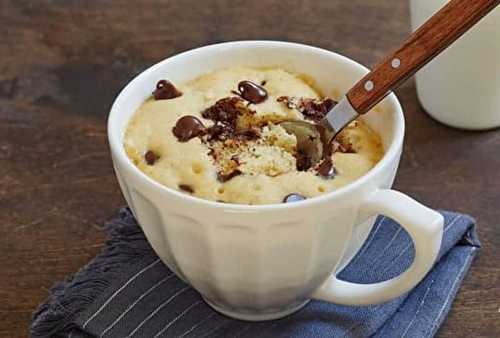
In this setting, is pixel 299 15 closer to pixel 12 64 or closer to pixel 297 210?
pixel 12 64

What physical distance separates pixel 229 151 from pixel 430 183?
1.15 ft

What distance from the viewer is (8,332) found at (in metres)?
0.97

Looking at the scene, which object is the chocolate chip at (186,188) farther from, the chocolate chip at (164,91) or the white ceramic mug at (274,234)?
the chocolate chip at (164,91)

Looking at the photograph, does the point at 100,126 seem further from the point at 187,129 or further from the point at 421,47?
the point at 421,47

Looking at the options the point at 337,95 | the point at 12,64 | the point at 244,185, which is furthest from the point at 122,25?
the point at 244,185

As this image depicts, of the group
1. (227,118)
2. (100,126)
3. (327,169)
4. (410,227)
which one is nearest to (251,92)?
(227,118)

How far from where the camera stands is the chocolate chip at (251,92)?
0.98 meters

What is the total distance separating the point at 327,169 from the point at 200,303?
21 cm

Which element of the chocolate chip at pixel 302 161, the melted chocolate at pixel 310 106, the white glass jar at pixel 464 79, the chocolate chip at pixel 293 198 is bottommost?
the white glass jar at pixel 464 79

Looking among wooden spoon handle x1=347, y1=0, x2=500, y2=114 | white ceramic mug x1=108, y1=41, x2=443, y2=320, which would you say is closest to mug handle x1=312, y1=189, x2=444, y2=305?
white ceramic mug x1=108, y1=41, x2=443, y2=320

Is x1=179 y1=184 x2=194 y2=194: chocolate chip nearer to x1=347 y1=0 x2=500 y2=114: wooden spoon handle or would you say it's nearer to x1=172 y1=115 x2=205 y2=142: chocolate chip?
x1=172 y1=115 x2=205 y2=142: chocolate chip

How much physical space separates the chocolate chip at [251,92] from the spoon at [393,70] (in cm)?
4

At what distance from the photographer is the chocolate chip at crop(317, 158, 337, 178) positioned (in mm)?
887

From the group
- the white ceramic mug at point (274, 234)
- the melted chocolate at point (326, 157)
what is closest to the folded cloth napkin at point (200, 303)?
the white ceramic mug at point (274, 234)
